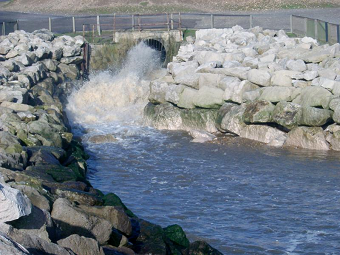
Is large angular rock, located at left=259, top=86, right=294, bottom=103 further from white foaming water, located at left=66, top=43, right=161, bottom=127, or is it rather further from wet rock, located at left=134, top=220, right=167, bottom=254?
wet rock, located at left=134, top=220, right=167, bottom=254

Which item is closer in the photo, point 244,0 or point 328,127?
point 328,127

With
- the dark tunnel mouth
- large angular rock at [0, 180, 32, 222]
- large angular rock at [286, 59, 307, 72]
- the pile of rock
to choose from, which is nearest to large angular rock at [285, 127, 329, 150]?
the pile of rock

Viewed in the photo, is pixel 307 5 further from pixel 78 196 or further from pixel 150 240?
pixel 150 240

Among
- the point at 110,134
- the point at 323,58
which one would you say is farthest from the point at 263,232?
the point at 323,58

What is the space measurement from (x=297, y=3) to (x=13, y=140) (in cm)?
3602

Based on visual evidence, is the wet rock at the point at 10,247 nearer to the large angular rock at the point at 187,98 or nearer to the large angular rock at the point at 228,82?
the large angular rock at the point at 228,82

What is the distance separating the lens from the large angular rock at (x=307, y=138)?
55.6 feet

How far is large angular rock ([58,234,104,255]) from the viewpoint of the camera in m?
6.95

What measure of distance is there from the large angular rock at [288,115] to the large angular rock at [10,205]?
12.2m

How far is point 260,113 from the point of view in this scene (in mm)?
17969

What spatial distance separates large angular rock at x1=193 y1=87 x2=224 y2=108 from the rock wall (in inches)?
177

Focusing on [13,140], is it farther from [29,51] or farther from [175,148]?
[29,51]

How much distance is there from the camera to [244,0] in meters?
47.5

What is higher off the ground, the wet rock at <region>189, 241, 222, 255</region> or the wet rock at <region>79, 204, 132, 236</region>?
the wet rock at <region>79, 204, 132, 236</region>
